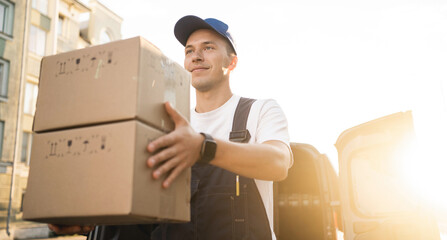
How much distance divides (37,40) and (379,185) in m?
18.4

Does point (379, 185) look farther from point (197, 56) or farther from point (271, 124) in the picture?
point (197, 56)

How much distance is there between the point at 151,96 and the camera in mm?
1517

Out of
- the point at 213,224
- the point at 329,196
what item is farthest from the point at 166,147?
the point at 329,196

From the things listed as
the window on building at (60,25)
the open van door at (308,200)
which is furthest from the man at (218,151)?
the window on building at (60,25)

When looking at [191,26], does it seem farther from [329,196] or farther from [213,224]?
[329,196]

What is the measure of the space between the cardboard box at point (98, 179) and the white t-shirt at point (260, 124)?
2.72 ft

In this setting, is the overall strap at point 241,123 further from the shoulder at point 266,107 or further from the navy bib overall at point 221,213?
the navy bib overall at point 221,213

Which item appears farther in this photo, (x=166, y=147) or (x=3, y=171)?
(x=3, y=171)

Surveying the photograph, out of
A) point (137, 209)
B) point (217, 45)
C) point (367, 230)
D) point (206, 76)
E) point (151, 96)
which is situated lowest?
point (367, 230)

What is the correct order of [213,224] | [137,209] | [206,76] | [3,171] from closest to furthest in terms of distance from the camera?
[137,209], [213,224], [206,76], [3,171]

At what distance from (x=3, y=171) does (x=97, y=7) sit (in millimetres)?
11978

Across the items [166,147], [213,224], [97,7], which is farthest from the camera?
[97,7]

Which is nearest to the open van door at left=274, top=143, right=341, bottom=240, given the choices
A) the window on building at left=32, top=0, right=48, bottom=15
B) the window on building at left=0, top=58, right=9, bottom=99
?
the window on building at left=0, top=58, right=9, bottom=99

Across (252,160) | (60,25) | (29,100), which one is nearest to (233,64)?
(252,160)
